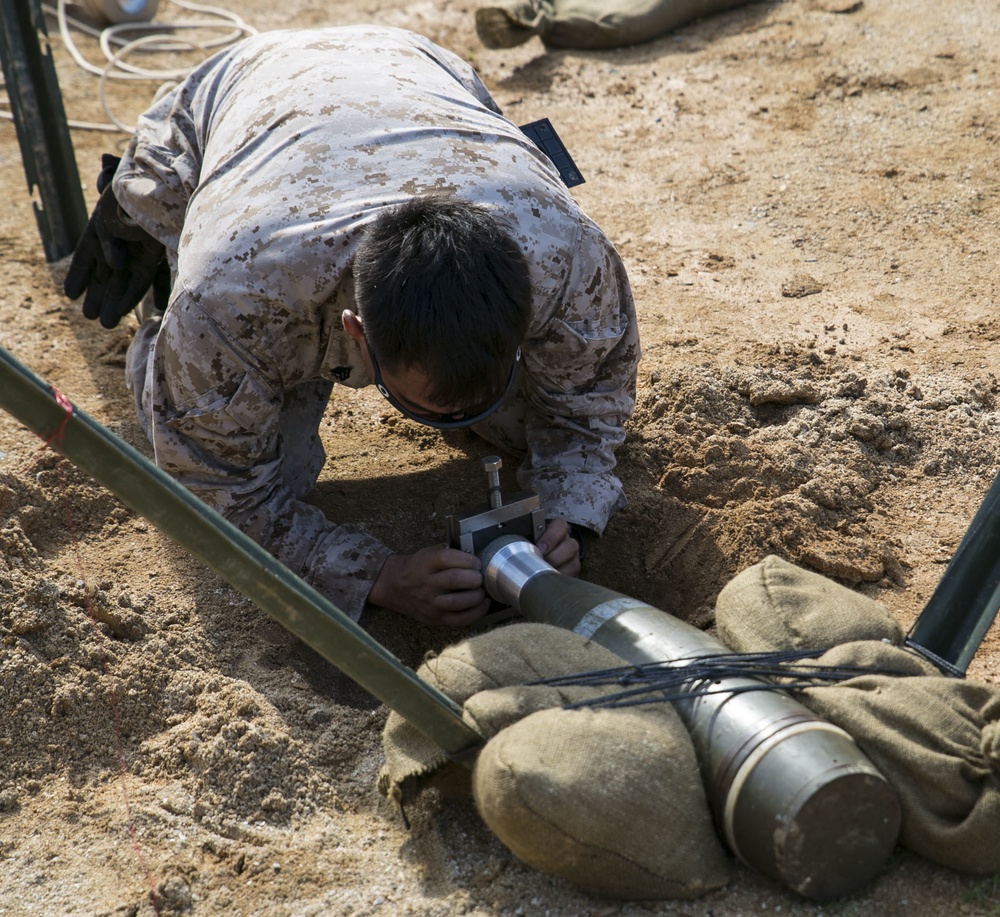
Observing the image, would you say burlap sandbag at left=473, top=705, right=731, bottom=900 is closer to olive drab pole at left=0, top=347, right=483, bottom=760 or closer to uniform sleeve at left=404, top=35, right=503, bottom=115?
olive drab pole at left=0, top=347, right=483, bottom=760

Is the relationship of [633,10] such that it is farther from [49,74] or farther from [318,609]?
[318,609]

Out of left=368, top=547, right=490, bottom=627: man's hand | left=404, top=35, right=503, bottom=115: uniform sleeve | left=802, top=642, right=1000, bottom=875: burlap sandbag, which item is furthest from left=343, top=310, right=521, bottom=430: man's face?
left=404, top=35, right=503, bottom=115: uniform sleeve

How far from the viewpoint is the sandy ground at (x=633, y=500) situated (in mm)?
2193

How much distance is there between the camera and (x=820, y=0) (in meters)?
7.16

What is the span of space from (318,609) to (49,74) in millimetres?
4174

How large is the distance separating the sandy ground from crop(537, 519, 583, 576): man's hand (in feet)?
1.03

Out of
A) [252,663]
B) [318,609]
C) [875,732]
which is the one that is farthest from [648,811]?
[252,663]

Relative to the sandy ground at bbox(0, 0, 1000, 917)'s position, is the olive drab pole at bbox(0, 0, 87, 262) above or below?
above

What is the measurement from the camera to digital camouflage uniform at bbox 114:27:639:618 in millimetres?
2635

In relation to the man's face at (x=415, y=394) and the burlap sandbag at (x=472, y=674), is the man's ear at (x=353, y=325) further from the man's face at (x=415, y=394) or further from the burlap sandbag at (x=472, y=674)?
the burlap sandbag at (x=472, y=674)

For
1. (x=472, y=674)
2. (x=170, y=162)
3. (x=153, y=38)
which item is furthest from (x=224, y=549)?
(x=153, y=38)

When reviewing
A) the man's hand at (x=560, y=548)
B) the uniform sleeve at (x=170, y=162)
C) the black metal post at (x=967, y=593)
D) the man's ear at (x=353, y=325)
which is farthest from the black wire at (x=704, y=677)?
the uniform sleeve at (x=170, y=162)

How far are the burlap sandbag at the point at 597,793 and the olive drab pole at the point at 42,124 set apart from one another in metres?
4.16

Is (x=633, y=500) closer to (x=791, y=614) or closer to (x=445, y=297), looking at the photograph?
(x=791, y=614)
